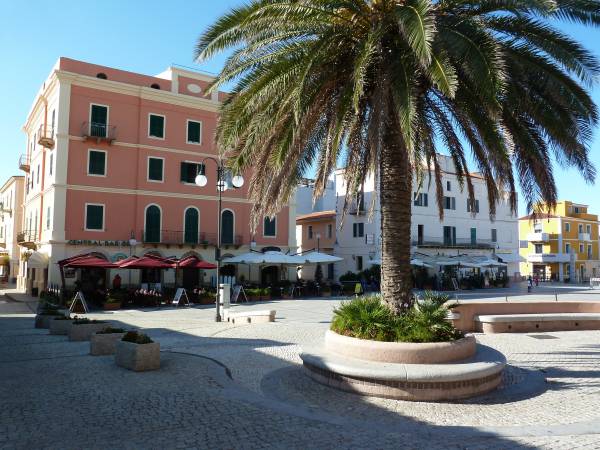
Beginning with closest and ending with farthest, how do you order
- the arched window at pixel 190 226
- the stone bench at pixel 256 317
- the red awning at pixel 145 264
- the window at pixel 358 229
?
the stone bench at pixel 256 317, the red awning at pixel 145 264, the arched window at pixel 190 226, the window at pixel 358 229

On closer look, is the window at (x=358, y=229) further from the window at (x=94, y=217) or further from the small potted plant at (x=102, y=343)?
the small potted plant at (x=102, y=343)

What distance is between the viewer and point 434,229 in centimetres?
4712

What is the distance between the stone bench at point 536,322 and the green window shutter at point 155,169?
75.4 feet

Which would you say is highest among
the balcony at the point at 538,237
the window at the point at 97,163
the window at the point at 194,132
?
the window at the point at 194,132

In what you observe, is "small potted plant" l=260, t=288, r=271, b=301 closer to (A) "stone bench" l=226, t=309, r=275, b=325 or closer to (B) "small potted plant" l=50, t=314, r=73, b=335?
(A) "stone bench" l=226, t=309, r=275, b=325

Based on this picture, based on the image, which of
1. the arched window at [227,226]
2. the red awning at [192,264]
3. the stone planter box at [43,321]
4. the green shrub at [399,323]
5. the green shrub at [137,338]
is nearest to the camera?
the green shrub at [399,323]

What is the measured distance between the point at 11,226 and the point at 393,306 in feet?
175

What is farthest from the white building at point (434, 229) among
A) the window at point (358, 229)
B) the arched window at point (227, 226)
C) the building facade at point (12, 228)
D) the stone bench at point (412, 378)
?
the stone bench at point (412, 378)

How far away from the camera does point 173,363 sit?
384 inches

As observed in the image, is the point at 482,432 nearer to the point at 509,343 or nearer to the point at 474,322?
the point at 509,343

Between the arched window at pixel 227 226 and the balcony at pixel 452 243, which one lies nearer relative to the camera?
the arched window at pixel 227 226

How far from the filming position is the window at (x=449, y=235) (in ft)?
157

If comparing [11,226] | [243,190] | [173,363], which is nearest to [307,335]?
[173,363]

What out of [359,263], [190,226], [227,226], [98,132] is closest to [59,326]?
[98,132]
